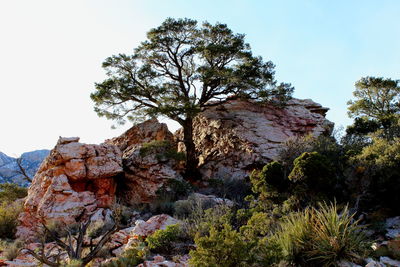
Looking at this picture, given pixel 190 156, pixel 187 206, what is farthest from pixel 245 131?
pixel 187 206

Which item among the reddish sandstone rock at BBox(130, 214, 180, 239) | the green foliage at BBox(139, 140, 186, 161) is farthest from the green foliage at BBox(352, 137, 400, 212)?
the green foliage at BBox(139, 140, 186, 161)

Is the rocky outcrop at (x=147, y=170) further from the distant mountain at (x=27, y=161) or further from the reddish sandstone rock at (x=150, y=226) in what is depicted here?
the distant mountain at (x=27, y=161)

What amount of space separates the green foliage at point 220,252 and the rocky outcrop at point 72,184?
26.8ft

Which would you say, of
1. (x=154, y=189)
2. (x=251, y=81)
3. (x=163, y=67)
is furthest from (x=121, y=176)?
(x=251, y=81)

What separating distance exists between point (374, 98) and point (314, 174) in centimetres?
1699

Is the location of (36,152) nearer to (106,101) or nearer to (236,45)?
(106,101)

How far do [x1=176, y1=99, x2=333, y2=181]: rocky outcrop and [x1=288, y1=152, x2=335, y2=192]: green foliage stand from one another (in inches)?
244

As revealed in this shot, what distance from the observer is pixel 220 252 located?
19.3ft

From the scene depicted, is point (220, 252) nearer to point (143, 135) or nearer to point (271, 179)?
point (271, 179)

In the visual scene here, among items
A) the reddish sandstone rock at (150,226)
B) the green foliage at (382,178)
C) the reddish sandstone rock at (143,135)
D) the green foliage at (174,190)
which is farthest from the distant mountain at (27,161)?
the green foliage at (382,178)

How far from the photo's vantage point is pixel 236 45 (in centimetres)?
1892

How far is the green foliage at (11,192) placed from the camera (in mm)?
16688

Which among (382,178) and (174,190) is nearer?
(382,178)

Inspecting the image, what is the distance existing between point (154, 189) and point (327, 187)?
7.84m
